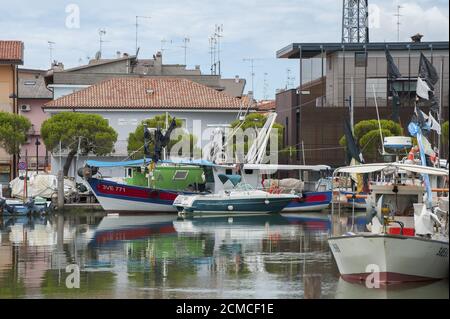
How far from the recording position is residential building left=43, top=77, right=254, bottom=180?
82.9m

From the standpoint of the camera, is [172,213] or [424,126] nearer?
[424,126]

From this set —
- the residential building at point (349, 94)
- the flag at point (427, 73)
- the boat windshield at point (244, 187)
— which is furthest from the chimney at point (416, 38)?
the flag at point (427, 73)

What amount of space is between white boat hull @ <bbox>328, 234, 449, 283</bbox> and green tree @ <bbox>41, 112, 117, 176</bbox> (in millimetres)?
46272

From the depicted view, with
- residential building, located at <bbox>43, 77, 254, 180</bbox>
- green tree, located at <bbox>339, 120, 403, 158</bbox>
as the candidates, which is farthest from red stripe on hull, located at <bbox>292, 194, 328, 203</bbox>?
residential building, located at <bbox>43, 77, 254, 180</bbox>

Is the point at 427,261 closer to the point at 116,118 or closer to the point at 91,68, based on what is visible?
the point at 116,118

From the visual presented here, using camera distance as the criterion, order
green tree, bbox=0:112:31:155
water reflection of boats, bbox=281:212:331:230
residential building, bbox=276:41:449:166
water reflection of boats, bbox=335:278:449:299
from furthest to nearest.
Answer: residential building, bbox=276:41:449:166, green tree, bbox=0:112:31:155, water reflection of boats, bbox=281:212:331:230, water reflection of boats, bbox=335:278:449:299

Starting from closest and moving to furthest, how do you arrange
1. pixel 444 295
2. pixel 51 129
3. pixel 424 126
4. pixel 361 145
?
1. pixel 444 295
2. pixel 424 126
3. pixel 361 145
4. pixel 51 129

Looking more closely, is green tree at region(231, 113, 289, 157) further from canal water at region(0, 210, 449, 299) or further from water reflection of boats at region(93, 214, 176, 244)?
canal water at region(0, 210, 449, 299)

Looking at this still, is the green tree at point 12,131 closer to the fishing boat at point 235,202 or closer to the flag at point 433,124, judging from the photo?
the fishing boat at point 235,202

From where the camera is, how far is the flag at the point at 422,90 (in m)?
32.2

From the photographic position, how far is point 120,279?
95.8 feet

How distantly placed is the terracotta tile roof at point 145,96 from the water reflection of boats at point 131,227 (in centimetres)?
2322

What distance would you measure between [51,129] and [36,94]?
29.8 meters

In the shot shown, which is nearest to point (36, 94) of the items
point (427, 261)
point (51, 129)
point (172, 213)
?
point (51, 129)
